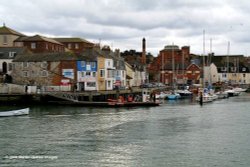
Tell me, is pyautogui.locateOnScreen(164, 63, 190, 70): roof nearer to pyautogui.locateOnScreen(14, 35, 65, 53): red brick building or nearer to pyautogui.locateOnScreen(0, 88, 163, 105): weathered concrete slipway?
pyautogui.locateOnScreen(14, 35, 65, 53): red brick building

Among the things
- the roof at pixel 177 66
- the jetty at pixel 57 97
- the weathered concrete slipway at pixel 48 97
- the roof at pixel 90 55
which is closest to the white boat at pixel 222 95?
the jetty at pixel 57 97

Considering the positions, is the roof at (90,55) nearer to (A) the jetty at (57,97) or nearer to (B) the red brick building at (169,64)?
(A) the jetty at (57,97)

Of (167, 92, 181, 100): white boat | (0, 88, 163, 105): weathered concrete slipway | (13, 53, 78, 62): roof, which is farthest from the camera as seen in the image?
(167, 92, 181, 100): white boat

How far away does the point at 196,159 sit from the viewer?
1049 inches

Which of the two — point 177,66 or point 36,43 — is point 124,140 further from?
point 177,66

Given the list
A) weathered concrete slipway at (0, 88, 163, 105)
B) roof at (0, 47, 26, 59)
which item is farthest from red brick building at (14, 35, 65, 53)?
weathered concrete slipway at (0, 88, 163, 105)

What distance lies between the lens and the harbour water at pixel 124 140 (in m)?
26.4

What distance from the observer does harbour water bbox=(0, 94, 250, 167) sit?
26359 mm

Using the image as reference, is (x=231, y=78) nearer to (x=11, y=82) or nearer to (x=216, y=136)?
(x=11, y=82)

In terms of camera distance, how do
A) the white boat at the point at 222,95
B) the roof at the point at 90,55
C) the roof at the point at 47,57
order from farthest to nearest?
the white boat at the point at 222,95, the roof at the point at 90,55, the roof at the point at 47,57

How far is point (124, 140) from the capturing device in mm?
32938

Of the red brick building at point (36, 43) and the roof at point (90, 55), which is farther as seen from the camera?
the red brick building at point (36, 43)

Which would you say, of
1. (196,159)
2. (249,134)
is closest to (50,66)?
(249,134)

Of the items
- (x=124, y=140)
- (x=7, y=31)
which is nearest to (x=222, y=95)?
(x=7, y=31)
